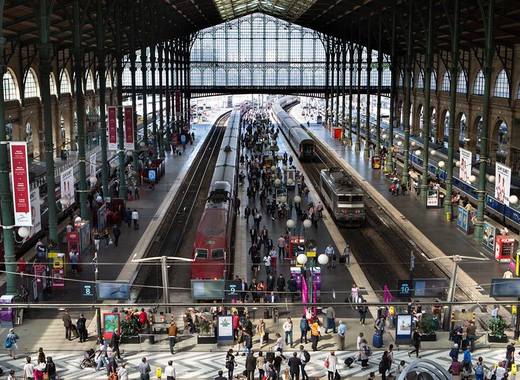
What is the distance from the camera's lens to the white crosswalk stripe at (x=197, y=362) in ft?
71.5

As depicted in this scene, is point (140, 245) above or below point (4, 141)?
below

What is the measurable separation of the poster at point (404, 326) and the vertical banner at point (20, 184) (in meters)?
14.2

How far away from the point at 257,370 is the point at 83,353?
5.94 meters

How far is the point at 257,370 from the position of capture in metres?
22.3

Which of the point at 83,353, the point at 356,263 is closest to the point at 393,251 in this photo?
the point at 356,263

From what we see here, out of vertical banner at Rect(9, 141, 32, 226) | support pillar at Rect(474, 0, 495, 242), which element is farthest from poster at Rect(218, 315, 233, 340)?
support pillar at Rect(474, 0, 495, 242)

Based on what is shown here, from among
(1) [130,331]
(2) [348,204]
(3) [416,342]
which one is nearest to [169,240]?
(2) [348,204]

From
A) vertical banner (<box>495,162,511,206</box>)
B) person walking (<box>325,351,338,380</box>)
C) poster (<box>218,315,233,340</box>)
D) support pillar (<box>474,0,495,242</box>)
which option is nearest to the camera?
person walking (<box>325,351,338,380</box>)

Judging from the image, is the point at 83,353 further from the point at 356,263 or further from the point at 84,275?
the point at 356,263

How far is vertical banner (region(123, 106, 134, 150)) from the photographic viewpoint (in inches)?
1854

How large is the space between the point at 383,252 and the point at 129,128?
20.6 m

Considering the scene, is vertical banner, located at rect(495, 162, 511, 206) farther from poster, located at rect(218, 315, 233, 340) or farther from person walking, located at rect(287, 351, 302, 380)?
person walking, located at rect(287, 351, 302, 380)

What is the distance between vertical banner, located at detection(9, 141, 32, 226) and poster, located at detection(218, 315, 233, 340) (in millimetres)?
8532

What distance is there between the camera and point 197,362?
74.9 feet
